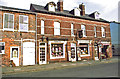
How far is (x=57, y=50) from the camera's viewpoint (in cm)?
1480

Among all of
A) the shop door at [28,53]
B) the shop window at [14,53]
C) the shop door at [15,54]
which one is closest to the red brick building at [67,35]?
the shop door at [28,53]

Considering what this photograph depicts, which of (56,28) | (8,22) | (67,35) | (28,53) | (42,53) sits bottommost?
(42,53)

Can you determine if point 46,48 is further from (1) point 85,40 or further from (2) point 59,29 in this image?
(1) point 85,40

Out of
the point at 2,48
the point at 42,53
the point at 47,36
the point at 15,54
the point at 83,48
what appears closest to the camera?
the point at 2,48

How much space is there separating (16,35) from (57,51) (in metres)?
6.17

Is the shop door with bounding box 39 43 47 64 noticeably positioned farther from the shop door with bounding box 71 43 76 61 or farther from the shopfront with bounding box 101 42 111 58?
the shopfront with bounding box 101 42 111 58

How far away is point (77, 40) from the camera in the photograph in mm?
16141

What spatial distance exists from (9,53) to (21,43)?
180cm

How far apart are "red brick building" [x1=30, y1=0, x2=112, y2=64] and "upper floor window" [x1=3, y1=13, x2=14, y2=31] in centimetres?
327

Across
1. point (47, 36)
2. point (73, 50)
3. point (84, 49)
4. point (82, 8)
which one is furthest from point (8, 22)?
point (82, 8)

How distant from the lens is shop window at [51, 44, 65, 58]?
14408 mm

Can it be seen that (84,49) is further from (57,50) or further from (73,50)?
(57,50)

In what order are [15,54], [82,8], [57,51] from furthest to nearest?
[82,8] < [57,51] < [15,54]

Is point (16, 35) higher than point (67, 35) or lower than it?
lower
